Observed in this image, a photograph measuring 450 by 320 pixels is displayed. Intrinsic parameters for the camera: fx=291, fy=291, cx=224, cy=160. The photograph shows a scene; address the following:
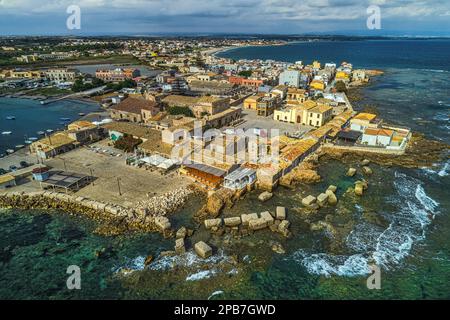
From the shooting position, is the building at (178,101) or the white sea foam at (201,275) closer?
the white sea foam at (201,275)

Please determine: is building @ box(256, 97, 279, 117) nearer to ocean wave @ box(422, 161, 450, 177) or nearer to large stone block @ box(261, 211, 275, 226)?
ocean wave @ box(422, 161, 450, 177)

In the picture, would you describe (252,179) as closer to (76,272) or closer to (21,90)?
(76,272)

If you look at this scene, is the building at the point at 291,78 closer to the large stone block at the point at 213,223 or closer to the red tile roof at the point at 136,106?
the red tile roof at the point at 136,106

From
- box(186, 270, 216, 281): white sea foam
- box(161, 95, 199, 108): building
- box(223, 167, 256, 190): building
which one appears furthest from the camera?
box(161, 95, 199, 108): building

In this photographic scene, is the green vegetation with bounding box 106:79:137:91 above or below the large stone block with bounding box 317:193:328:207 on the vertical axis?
above

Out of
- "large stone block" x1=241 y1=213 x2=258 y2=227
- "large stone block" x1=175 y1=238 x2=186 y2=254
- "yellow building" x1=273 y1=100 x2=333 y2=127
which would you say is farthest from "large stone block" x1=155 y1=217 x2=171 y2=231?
"yellow building" x1=273 y1=100 x2=333 y2=127

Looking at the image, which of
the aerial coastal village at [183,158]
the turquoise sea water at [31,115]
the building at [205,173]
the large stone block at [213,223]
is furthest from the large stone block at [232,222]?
the turquoise sea water at [31,115]

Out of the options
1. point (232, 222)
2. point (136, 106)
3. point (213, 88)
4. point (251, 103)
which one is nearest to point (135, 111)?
point (136, 106)

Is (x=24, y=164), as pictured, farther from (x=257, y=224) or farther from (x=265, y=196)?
(x=257, y=224)
